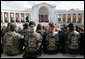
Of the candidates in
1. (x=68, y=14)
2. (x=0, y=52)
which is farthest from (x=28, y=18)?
(x=0, y=52)

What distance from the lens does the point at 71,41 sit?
186 inches

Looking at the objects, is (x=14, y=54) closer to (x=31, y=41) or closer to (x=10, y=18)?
(x=31, y=41)

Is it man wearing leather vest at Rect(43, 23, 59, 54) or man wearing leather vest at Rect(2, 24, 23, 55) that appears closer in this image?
man wearing leather vest at Rect(2, 24, 23, 55)

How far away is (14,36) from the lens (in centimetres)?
459

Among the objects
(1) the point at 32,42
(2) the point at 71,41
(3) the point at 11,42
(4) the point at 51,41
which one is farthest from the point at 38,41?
(2) the point at 71,41

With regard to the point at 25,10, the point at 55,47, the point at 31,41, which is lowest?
the point at 55,47

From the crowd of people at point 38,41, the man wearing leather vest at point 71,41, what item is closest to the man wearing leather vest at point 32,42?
the crowd of people at point 38,41

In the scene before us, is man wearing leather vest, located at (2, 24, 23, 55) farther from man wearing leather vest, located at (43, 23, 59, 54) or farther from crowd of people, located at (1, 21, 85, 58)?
man wearing leather vest, located at (43, 23, 59, 54)

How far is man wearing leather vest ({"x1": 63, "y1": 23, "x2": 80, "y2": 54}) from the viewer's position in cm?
469

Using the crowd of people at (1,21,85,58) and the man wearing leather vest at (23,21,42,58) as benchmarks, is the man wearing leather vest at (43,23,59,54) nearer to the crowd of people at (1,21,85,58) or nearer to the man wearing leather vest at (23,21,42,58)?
the crowd of people at (1,21,85,58)

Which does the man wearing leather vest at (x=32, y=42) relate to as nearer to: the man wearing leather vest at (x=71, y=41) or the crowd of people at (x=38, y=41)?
the crowd of people at (x=38, y=41)

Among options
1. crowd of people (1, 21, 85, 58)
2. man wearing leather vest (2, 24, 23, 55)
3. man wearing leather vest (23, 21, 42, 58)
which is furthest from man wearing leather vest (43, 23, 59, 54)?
man wearing leather vest (2, 24, 23, 55)

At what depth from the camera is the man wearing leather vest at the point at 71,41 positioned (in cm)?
469

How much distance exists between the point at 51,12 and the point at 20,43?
146 ft
